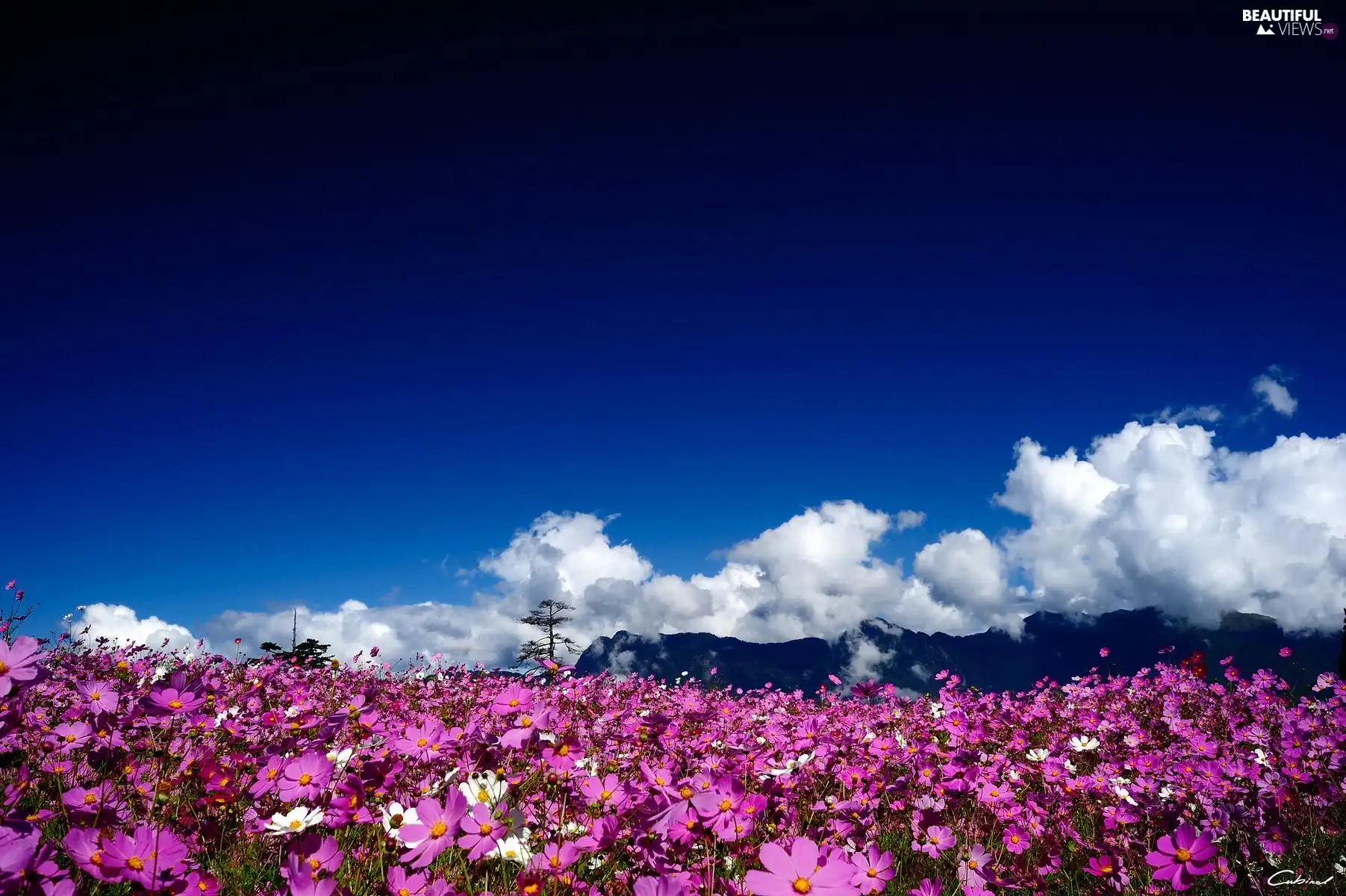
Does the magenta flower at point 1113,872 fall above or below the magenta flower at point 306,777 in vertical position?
below

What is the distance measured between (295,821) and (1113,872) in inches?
130

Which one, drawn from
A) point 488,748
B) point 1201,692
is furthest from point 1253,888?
point 1201,692

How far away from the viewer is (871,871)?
200cm

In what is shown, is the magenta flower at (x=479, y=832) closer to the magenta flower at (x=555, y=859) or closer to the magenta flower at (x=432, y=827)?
the magenta flower at (x=432, y=827)

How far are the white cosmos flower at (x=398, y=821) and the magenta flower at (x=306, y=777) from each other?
23 centimetres

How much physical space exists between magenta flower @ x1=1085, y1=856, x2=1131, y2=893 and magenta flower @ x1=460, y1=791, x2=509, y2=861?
277cm

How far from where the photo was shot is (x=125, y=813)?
2.32 meters

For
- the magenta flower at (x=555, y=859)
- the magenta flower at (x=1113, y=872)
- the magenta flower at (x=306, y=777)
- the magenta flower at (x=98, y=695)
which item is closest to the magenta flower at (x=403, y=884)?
the magenta flower at (x=555, y=859)

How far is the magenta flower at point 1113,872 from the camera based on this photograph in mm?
3057

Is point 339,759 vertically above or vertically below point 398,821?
above

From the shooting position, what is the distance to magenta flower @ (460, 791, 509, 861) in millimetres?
1779

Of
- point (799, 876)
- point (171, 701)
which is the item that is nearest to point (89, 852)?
point (171, 701)

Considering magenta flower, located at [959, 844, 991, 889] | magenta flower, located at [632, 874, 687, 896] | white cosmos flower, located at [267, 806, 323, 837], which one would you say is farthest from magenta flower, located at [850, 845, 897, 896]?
white cosmos flower, located at [267, 806, 323, 837]

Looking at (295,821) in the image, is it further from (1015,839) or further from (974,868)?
(1015,839)
